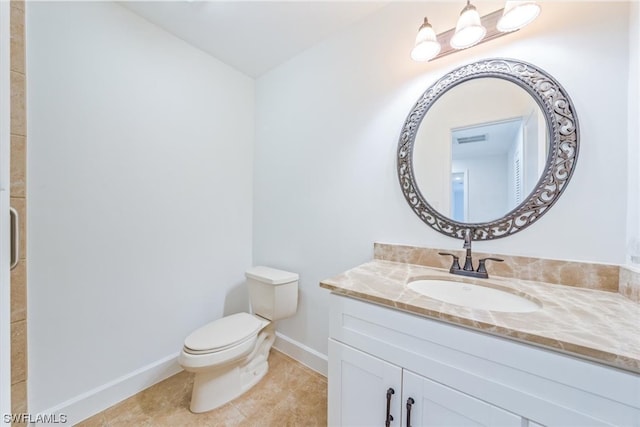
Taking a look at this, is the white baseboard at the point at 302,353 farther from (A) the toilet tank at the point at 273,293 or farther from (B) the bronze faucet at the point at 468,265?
(B) the bronze faucet at the point at 468,265

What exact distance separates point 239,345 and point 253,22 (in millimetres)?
2020

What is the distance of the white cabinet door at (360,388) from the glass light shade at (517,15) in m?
1.45

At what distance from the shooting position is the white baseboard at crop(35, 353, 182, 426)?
1.23 meters

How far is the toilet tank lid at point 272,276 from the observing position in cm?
164

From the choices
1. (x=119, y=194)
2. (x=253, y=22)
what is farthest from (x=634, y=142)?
(x=119, y=194)

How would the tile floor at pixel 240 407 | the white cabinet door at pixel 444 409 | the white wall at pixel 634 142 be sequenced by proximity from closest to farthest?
the white cabinet door at pixel 444 409 → the white wall at pixel 634 142 → the tile floor at pixel 240 407

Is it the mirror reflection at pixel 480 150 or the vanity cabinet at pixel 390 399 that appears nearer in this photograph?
the vanity cabinet at pixel 390 399

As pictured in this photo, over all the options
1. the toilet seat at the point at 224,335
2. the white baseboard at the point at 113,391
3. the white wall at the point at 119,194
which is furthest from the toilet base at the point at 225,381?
the white wall at the point at 119,194

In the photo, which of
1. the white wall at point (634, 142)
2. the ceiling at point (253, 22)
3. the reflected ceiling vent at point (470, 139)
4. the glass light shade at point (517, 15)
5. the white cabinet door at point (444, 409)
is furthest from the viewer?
the ceiling at point (253, 22)

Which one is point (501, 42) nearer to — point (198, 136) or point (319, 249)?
point (319, 249)

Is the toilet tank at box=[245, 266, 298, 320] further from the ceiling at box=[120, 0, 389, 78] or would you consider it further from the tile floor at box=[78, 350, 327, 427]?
the ceiling at box=[120, 0, 389, 78]

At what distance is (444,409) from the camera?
75 centimetres

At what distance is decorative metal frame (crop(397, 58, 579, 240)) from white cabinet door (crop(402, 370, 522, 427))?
692 millimetres

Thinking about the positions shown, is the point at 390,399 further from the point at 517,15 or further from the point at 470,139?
the point at 517,15
